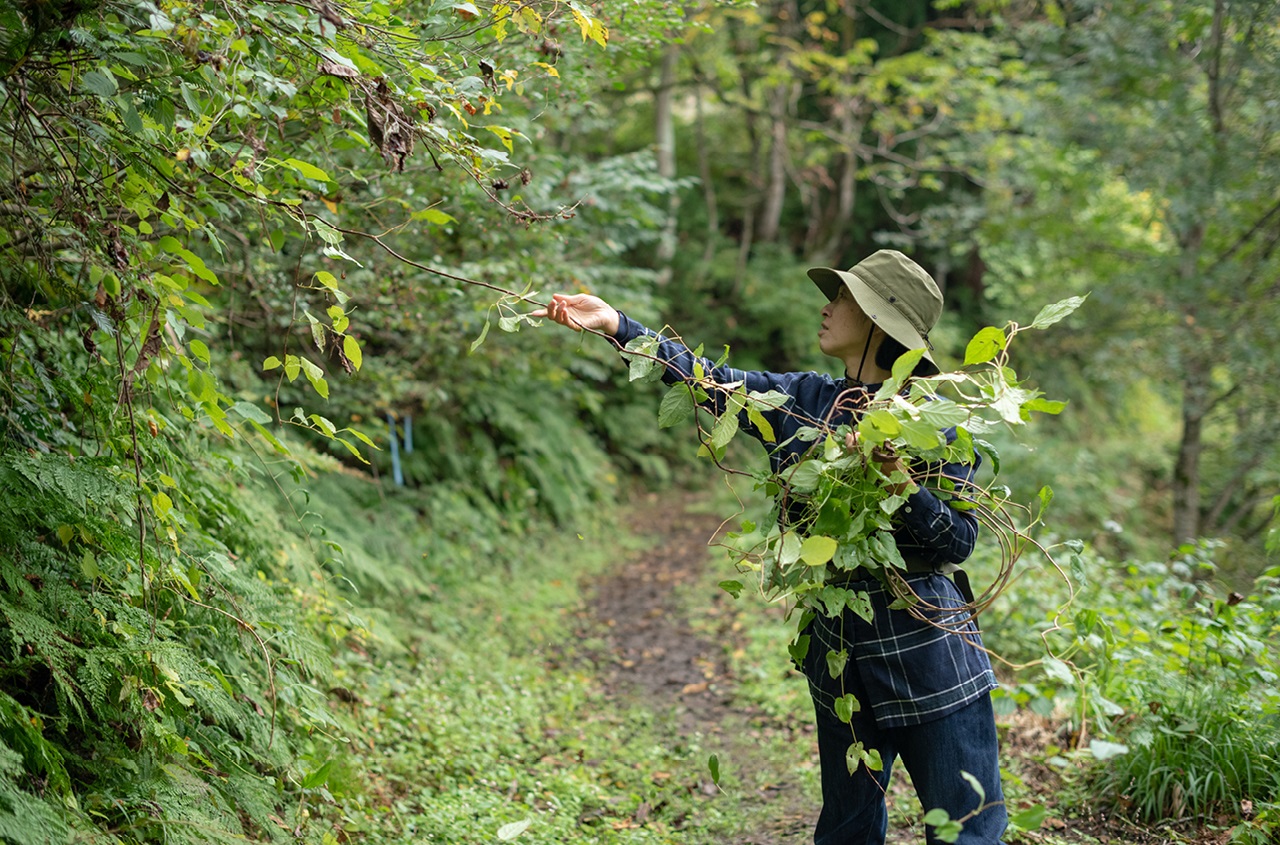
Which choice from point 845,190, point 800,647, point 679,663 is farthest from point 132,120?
point 845,190

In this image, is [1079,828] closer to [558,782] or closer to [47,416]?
[558,782]

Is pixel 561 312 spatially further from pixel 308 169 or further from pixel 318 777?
pixel 318 777

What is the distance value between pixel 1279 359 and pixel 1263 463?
4.41 feet

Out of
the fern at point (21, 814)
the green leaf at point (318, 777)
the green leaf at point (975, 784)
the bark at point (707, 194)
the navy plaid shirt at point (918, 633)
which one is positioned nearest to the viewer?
the green leaf at point (975, 784)

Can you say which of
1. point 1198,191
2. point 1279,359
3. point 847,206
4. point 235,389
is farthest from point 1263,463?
point 235,389

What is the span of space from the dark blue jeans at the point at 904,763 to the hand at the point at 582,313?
1276mm

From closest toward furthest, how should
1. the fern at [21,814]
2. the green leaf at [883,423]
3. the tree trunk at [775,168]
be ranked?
the fern at [21,814] → the green leaf at [883,423] → the tree trunk at [775,168]

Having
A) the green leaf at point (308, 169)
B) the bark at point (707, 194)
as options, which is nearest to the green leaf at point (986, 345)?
the green leaf at point (308, 169)

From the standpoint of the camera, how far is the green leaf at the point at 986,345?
230 cm

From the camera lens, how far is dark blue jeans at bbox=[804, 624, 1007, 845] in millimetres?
2602

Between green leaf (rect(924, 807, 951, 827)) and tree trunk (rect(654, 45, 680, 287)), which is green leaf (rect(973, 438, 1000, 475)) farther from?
tree trunk (rect(654, 45, 680, 287))

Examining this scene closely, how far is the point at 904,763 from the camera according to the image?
106 inches

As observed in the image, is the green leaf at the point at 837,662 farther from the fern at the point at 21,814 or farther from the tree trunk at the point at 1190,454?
the tree trunk at the point at 1190,454

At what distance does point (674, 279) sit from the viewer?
1516 cm
